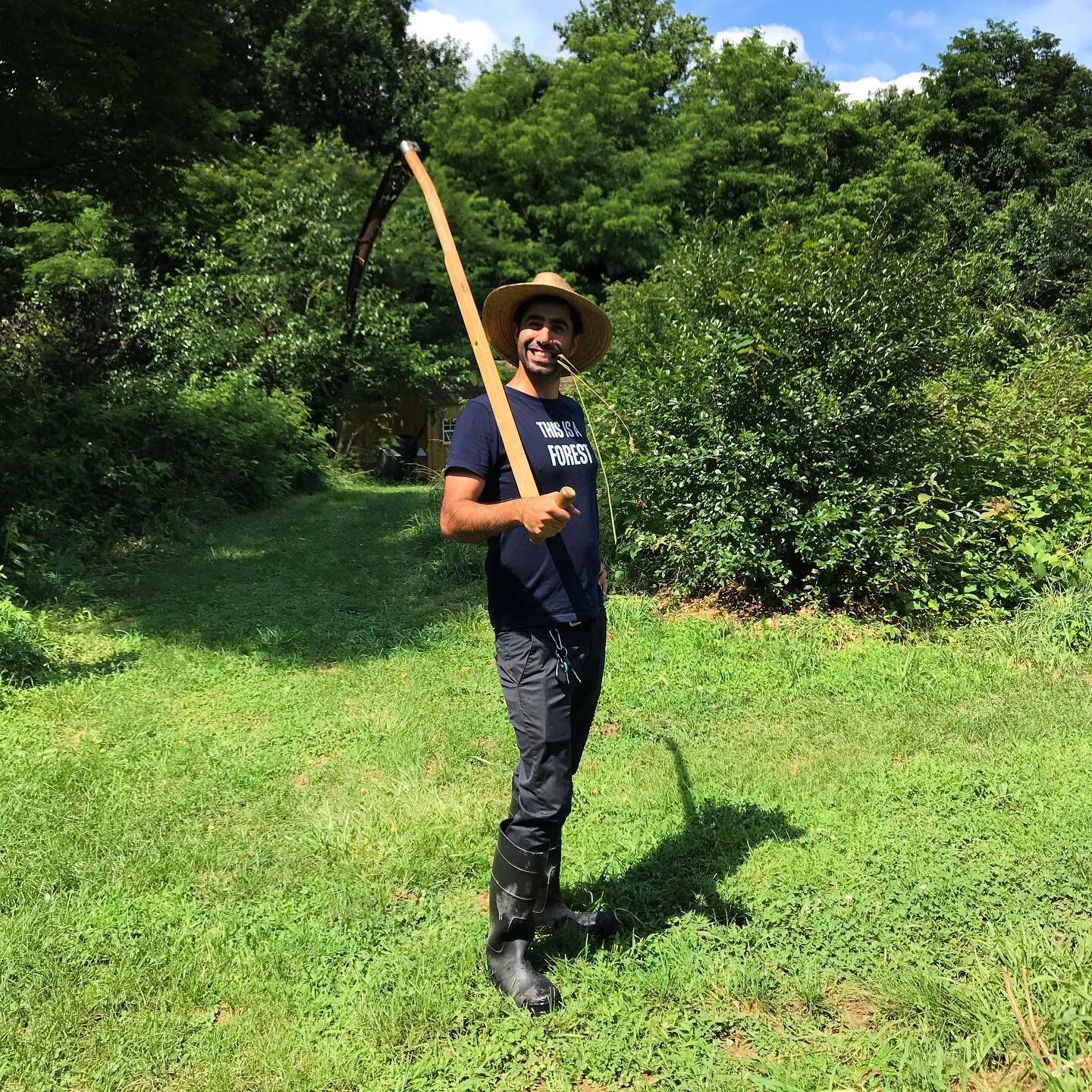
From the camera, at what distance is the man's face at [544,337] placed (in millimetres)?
2467

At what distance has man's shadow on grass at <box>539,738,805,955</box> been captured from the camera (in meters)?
2.87

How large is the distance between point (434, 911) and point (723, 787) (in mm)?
1457

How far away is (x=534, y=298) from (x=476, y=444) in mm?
558

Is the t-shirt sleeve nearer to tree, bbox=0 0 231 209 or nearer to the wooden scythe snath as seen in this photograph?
the wooden scythe snath

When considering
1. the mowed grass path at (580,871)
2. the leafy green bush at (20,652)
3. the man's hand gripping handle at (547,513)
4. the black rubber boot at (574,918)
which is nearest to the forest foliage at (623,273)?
the mowed grass path at (580,871)

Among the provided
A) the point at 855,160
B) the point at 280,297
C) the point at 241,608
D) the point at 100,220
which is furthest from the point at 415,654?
the point at 855,160

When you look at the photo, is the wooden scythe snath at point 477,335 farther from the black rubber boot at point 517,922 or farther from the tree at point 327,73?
the tree at point 327,73

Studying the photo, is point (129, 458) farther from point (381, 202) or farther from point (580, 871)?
point (580, 871)

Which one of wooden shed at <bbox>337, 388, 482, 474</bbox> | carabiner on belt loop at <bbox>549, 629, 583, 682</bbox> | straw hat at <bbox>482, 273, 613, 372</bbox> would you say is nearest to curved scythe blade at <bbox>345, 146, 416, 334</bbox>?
straw hat at <bbox>482, 273, 613, 372</bbox>

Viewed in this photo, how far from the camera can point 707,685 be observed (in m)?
4.93

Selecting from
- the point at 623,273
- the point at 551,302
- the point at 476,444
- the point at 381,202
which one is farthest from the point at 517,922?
the point at 623,273

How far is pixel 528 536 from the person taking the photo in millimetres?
2379

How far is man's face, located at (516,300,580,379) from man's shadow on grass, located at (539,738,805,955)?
187 centimetres

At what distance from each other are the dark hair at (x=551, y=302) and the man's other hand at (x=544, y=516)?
79 cm
